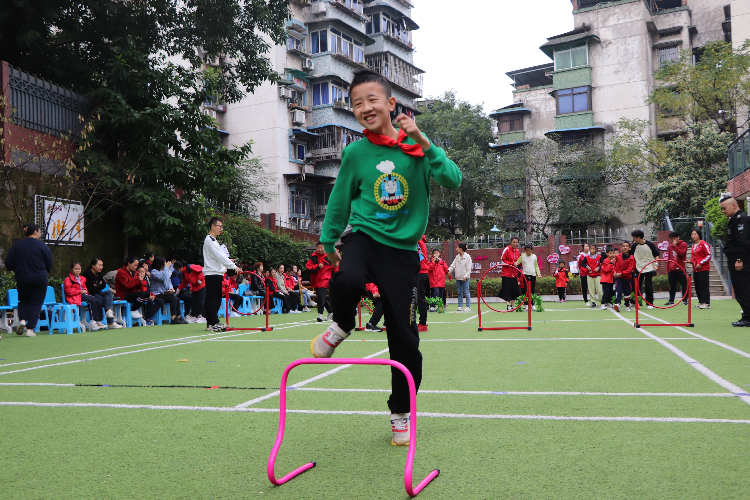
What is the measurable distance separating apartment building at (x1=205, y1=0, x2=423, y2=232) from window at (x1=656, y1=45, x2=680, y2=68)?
17735 mm

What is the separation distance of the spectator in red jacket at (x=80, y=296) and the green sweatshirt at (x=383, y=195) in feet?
34.3

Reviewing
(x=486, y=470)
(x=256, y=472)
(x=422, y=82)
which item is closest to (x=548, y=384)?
(x=486, y=470)

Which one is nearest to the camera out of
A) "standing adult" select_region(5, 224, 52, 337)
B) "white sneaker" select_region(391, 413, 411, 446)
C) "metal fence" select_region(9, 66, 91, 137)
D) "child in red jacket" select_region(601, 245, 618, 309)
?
"white sneaker" select_region(391, 413, 411, 446)

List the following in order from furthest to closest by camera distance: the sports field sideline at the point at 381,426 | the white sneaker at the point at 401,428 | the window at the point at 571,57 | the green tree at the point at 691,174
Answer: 1. the window at the point at 571,57
2. the green tree at the point at 691,174
3. the white sneaker at the point at 401,428
4. the sports field sideline at the point at 381,426

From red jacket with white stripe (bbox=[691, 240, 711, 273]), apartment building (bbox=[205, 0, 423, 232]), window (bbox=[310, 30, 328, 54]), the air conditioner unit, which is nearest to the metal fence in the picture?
red jacket with white stripe (bbox=[691, 240, 711, 273])

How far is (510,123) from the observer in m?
45.9

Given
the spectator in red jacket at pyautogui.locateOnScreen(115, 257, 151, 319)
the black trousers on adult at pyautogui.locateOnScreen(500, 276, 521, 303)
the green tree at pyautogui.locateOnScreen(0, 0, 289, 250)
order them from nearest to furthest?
the spectator in red jacket at pyautogui.locateOnScreen(115, 257, 151, 319)
the green tree at pyautogui.locateOnScreen(0, 0, 289, 250)
the black trousers on adult at pyautogui.locateOnScreen(500, 276, 521, 303)

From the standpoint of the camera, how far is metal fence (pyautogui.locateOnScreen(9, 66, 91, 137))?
13.9 metres

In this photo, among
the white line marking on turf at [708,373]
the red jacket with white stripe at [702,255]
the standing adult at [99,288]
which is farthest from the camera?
the red jacket with white stripe at [702,255]

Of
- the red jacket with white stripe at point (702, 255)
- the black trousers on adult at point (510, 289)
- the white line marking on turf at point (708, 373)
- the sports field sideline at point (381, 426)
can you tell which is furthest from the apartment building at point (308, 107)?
the sports field sideline at point (381, 426)

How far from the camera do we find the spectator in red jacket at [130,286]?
13477mm

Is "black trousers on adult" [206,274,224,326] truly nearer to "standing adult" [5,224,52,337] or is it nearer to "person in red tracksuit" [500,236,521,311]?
"standing adult" [5,224,52,337]

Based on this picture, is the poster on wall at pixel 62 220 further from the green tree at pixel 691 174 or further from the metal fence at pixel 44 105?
the green tree at pixel 691 174

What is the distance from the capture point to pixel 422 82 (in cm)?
5016
